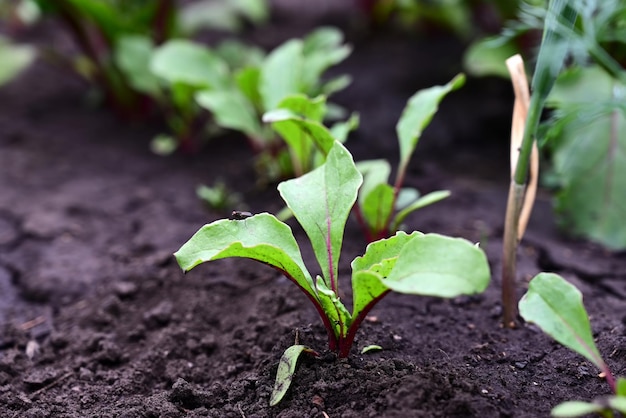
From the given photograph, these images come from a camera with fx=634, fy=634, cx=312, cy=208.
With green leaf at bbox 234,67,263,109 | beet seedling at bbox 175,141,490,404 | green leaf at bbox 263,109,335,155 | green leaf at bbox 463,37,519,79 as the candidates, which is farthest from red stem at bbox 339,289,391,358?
green leaf at bbox 463,37,519,79

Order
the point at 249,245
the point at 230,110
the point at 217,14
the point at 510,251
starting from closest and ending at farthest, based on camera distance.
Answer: the point at 249,245, the point at 510,251, the point at 230,110, the point at 217,14

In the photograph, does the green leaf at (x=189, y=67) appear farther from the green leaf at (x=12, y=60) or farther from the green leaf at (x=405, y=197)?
the green leaf at (x=405, y=197)

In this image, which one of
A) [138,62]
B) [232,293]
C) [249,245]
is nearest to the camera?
[249,245]

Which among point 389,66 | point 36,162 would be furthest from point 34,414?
point 389,66

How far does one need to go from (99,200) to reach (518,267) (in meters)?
1.58

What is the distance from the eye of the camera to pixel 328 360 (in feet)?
4.54

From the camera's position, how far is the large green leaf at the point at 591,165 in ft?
7.40

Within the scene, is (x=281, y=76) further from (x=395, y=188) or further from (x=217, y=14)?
(x=217, y=14)

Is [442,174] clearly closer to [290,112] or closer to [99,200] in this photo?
[290,112]

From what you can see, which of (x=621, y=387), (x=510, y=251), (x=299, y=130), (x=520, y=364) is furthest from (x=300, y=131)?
(x=621, y=387)

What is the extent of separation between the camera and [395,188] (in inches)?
73.7

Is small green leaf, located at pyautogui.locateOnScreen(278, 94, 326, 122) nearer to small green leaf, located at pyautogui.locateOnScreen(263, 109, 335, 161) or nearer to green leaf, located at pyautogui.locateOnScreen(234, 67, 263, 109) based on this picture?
small green leaf, located at pyautogui.locateOnScreen(263, 109, 335, 161)

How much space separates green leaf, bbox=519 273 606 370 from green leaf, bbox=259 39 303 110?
1296mm

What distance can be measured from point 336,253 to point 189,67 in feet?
4.68
